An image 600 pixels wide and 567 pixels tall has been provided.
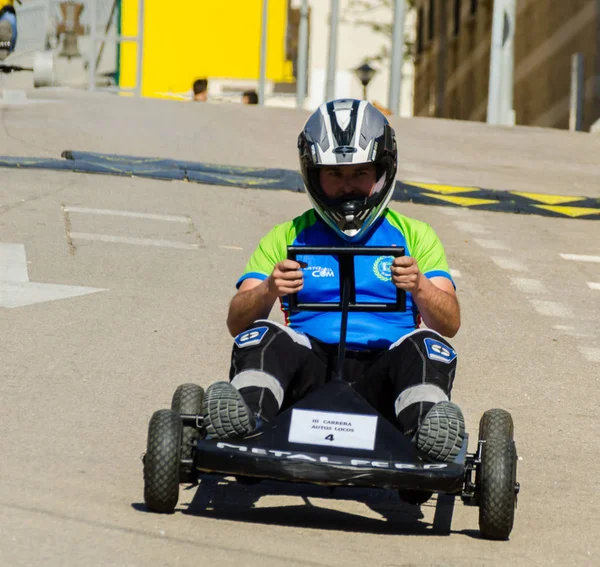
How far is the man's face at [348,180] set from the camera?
17.5 ft

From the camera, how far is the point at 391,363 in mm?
5070

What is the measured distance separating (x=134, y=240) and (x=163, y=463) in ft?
20.2

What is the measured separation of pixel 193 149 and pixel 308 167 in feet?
35.9

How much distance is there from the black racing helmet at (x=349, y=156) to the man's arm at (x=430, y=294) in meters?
0.36

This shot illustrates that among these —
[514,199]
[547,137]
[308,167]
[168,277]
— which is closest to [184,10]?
[547,137]

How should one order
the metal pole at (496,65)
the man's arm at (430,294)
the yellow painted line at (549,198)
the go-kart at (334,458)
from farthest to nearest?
the metal pole at (496,65)
the yellow painted line at (549,198)
the man's arm at (430,294)
the go-kart at (334,458)

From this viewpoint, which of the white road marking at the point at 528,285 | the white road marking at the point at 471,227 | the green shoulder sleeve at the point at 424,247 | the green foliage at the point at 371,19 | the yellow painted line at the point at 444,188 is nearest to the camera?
the green shoulder sleeve at the point at 424,247

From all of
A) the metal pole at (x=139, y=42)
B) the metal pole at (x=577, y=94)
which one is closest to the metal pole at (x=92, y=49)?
the metal pole at (x=139, y=42)

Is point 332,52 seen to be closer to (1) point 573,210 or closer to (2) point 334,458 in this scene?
(1) point 573,210

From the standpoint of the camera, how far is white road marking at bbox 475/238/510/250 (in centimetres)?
1148

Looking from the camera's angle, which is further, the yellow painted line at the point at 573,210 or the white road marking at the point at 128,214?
the yellow painted line at the point at 573,210

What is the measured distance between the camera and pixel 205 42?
38.5 metres

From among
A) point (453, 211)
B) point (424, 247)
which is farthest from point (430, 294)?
point (453, 211)

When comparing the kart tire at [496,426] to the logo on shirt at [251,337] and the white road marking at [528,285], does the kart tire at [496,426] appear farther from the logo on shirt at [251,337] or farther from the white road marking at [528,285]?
the white road marking at [528,285]
